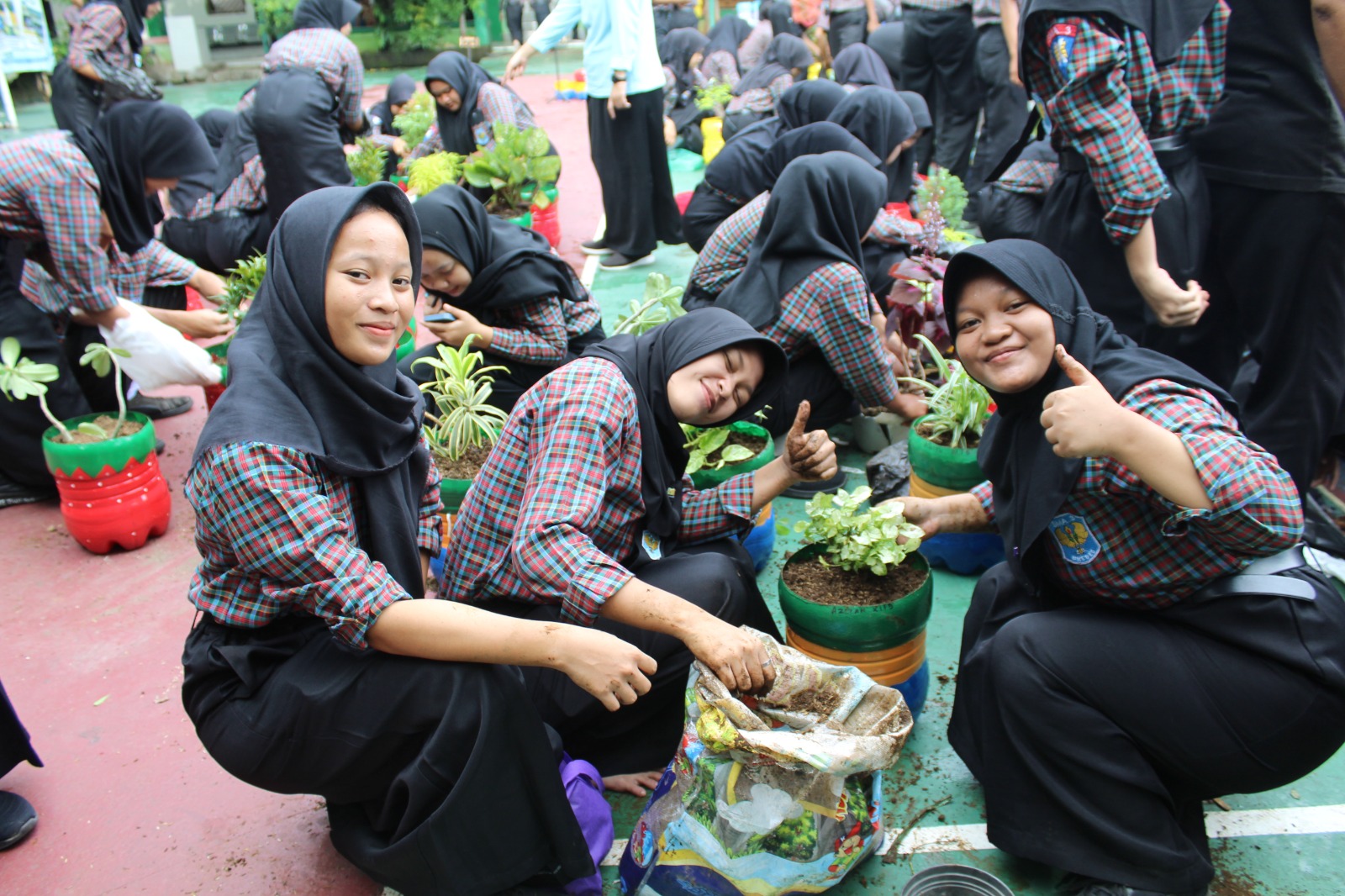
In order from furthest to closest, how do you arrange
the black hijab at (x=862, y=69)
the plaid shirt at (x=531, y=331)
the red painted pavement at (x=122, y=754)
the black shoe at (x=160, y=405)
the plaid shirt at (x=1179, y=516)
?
1. the black hijab at (x=862, y=69)
2. the black shoe at (x=160, y=405)
3. the plaid shirt at (x=531, y=331)
4. the red painted pavement at (x=122, y=754)
5. the plaid shirt at (x=1179, y=516)

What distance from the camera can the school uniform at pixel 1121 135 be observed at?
96.6 inches

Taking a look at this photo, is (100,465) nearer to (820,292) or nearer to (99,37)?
(820,292)

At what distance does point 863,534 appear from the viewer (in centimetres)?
221

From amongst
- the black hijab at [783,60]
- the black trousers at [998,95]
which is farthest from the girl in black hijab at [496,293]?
the black hijab at [783,60]

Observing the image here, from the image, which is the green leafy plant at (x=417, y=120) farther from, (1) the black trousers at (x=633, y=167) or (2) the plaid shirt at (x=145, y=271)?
(2) the plaid shirt at (x=145, y=271)

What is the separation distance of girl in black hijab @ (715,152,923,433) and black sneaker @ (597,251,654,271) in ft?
9.06

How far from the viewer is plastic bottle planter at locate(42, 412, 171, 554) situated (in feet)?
10.7

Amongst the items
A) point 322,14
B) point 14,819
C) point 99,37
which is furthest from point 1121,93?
point 99,37

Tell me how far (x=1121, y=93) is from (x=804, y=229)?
109 centimetres

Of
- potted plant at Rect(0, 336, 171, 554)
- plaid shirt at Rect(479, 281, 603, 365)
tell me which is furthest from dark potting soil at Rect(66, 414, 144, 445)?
plaid shirt at Rect(479, 281, 603, 365)

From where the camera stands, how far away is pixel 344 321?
70.4 inches

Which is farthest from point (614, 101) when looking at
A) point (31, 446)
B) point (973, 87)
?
point (31, 446)

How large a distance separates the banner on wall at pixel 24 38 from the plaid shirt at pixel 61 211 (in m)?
9.11

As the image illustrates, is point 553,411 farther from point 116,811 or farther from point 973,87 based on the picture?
point 973,87
